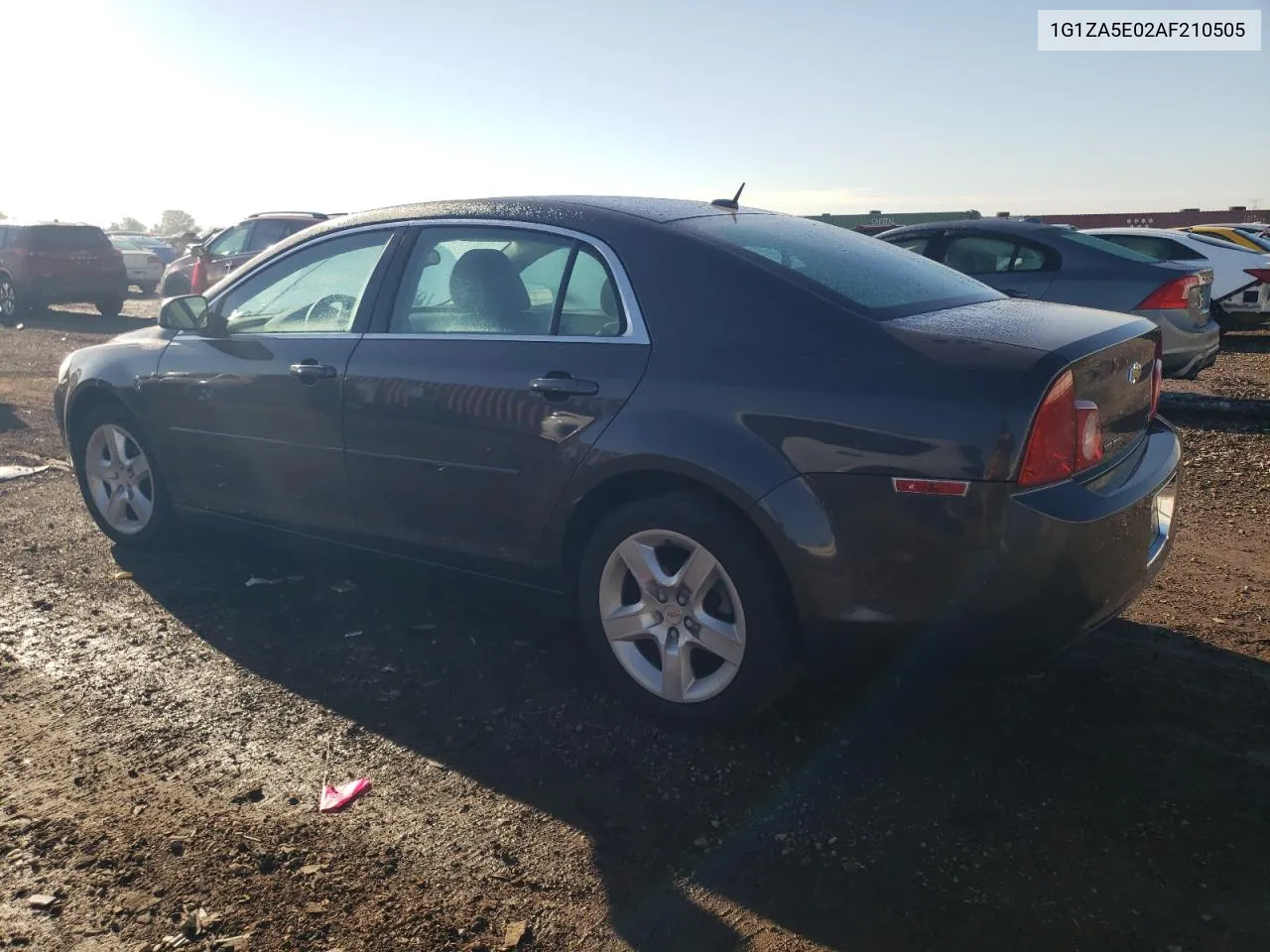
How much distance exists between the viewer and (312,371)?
14.2 feet

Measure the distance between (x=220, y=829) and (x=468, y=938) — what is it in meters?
0.90

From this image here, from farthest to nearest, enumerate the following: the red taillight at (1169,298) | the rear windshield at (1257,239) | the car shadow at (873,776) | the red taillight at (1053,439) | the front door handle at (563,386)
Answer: the rear windshield at (1257,239) < the red taillight at (1169,298) < the front door handle at (563,386) < the red taillight at (1053,439) < the car shadow at (873,776)

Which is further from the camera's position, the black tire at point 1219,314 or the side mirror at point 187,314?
the black tire at point 1219,314

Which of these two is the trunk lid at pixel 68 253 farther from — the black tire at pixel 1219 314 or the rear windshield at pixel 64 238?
the black tire at pixel 1219 314

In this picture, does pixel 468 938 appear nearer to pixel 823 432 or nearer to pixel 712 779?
pixel 712 779

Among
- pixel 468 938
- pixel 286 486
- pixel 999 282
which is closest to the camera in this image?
pixel 468 938

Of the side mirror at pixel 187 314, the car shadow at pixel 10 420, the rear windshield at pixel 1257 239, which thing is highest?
the side mirror at pixel 187 314

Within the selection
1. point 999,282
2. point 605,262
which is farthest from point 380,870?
point 999,282

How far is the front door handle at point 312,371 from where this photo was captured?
4.27 metres

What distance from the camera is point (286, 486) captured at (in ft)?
14.9

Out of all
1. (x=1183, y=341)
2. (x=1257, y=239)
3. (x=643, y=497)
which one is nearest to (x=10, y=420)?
(x=643, y=497)

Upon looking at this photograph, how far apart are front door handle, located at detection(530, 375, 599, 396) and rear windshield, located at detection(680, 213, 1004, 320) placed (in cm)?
66

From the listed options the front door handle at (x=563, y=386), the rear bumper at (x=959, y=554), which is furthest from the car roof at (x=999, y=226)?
the front door handle at (x=563, y=386)

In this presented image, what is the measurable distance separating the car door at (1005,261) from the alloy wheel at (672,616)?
19.4 ft
